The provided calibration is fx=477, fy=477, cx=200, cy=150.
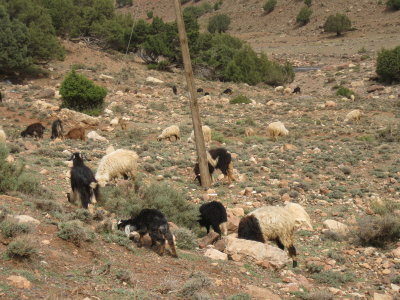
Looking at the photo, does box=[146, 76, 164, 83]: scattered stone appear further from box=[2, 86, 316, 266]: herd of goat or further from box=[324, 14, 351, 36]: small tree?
box=[324, 14, 351, 36]: small tree

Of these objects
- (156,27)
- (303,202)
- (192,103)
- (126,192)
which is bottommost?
(303,202)

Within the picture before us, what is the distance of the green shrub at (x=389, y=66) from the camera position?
121 ft

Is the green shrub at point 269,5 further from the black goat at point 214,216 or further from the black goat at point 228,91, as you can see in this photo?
the black goat at point 214,216

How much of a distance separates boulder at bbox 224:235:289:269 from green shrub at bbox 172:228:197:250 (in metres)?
0.59

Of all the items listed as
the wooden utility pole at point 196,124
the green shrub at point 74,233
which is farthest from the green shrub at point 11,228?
the wooden utility pole at point 196,124

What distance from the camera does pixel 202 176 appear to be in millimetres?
12633

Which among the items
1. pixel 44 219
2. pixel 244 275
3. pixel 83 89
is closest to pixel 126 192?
pixel 44 219

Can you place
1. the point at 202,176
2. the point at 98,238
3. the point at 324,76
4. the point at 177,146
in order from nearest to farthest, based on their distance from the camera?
the point at 98,238
the point at 202,176
the point at 177,146
the point at 324,76

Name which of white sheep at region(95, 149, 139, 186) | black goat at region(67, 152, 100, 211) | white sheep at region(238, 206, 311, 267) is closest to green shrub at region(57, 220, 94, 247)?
black goat at region(67, 152, 100, 211)

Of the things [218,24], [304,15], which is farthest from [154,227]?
[218,24]

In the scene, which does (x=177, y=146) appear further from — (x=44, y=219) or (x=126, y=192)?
(x=44, y=219)

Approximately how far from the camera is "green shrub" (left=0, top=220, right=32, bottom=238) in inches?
237

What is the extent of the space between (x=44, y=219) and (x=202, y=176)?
598 centimetres

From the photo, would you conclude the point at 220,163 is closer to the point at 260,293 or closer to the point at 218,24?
the point at 260,293
